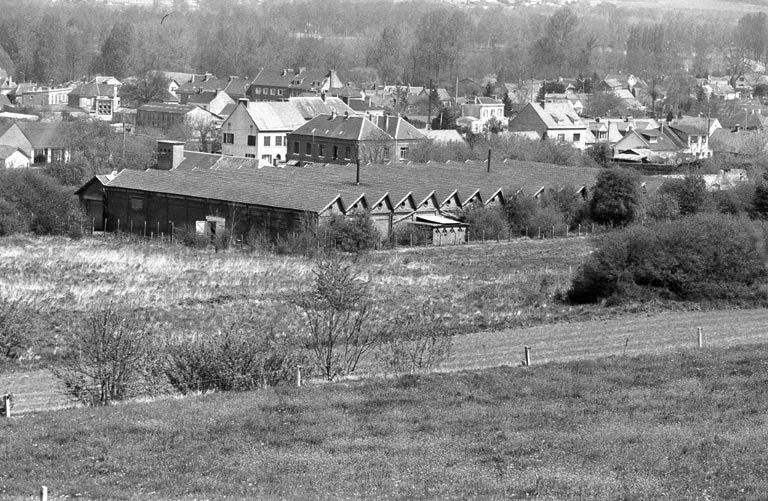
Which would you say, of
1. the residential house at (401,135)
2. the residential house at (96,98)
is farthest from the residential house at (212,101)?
the residential house at (401,135)

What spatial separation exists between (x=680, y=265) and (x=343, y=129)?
104ft

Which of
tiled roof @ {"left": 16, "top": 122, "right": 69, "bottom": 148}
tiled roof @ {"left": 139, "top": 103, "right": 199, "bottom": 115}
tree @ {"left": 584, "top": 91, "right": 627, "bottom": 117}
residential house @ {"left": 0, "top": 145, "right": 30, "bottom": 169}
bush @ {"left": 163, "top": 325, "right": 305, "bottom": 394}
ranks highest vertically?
bush @ {"left": 163, "top": 325, "right": 305, "bottom": 394}

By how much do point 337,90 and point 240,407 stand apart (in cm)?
7776

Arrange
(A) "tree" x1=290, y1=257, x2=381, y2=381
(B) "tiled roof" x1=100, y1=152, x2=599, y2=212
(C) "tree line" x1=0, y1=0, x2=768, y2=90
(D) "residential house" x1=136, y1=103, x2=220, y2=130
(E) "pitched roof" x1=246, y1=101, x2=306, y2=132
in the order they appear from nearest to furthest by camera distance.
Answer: (A) "tree" x1=290, y1=257, x2=381, y2=381, (B) "tiled roof" x1=100, y1=152, x2=599, y2=212, (E) "pitched roof" x1=246, y1=101, x2=306, y2=132, (D) "residential house" x1=136, y1=103, x2=220, y2=130, (C) "tree line" x1=0, y1=0, x2=768, y2=90

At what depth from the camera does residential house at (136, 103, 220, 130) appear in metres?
74.8

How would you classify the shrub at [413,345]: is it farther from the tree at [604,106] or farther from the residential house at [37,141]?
the tree at [604,106]

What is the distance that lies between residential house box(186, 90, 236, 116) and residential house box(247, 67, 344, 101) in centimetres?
905

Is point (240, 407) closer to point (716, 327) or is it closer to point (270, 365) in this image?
point (270, 365)

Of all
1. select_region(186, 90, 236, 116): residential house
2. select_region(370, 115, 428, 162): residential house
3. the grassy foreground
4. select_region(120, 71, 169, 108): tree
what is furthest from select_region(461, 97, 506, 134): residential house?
the grassy foreground

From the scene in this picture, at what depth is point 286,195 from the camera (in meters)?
39.9

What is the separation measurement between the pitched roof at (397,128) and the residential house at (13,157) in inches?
655

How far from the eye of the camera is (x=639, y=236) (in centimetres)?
2947

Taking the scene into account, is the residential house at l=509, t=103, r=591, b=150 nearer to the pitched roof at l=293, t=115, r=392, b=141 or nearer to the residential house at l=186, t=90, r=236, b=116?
the pitched roof at l=293, t=115, r=392, b=141

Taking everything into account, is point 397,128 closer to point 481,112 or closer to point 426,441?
point 481,112
